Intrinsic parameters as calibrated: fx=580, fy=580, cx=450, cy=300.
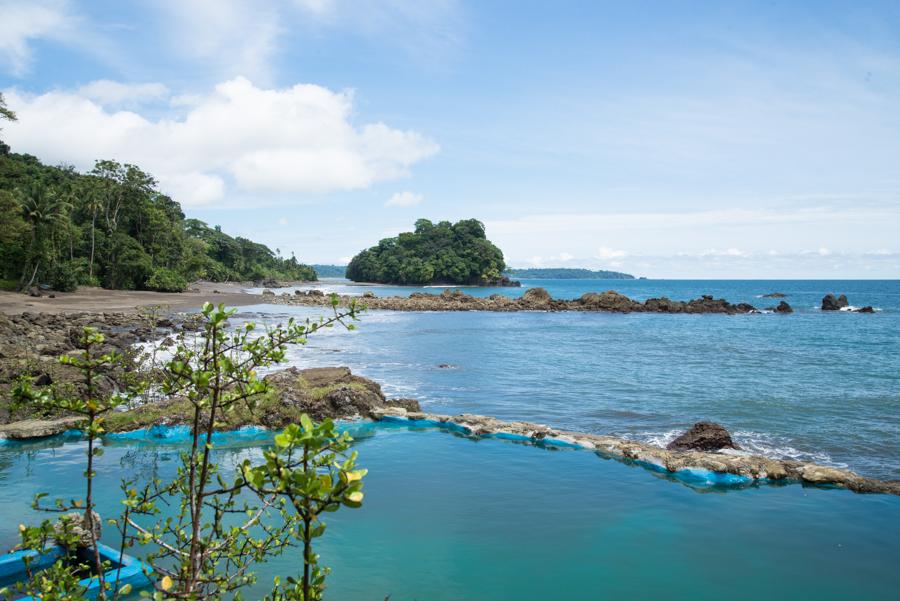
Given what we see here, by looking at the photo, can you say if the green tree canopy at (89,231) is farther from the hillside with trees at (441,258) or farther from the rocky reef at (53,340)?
the hillside with trees at (441,258)

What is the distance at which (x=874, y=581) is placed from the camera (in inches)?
316

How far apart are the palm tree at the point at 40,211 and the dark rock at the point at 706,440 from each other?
4330 cm

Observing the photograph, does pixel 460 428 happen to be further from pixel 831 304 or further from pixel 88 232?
pixel 831 304

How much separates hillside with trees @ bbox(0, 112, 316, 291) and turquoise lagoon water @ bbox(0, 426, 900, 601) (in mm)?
29627

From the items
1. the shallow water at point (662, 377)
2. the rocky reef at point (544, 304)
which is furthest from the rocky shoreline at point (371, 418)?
the rocky reef at point (544, 304)

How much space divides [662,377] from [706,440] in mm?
11135

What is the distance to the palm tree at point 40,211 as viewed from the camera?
129 ft

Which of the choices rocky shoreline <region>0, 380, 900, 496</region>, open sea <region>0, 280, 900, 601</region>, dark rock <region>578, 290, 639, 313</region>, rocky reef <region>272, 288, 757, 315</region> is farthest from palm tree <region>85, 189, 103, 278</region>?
dark rock <region>578, 290, 639, 313</region>

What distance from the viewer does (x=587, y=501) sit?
10453 mm

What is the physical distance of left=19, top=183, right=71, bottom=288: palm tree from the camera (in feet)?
129

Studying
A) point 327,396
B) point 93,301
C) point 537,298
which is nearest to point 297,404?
point 327,396

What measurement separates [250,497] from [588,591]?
17.9 feet

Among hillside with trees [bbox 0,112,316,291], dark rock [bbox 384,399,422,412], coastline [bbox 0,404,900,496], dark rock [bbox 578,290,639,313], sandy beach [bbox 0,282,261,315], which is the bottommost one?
coastline [bbox 0,404,900,496]

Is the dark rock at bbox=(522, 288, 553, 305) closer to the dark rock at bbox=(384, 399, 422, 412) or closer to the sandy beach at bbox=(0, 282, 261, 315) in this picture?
the sandy beach at bbox=(0, 282, 261, 315)
